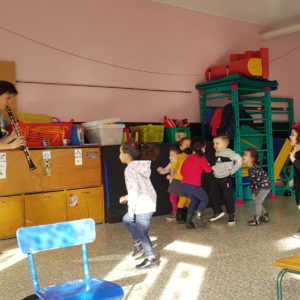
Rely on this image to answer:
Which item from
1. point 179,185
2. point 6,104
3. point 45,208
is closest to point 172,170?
point 179,185

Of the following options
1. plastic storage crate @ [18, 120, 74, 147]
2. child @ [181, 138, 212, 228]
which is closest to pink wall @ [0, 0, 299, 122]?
plastic storage crate @ [18, 120, 74, 147]

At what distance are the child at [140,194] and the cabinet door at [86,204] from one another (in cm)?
171

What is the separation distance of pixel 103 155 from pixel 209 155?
190 cm

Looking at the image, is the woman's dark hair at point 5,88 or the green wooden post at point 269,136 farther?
the green wooden post at point 269,136

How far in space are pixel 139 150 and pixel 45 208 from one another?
193 centimetres

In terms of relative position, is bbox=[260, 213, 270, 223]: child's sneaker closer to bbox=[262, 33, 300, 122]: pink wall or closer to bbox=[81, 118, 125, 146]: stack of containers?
bbox=[81, 118, 125, 146]: stack of containers

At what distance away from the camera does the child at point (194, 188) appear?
16.0 feet

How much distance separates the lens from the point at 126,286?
2969mm

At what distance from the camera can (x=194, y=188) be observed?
193 inches

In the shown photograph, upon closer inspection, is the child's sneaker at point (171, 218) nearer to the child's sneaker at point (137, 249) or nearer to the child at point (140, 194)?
the child's sneaker at point (137, 249)

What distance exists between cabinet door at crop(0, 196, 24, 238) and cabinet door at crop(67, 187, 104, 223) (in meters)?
0.61

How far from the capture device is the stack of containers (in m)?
5.31

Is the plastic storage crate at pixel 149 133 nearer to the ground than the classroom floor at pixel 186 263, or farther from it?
farther from it

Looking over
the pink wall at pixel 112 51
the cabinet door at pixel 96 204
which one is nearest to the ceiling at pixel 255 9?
the pink wall at pixel 112 51
